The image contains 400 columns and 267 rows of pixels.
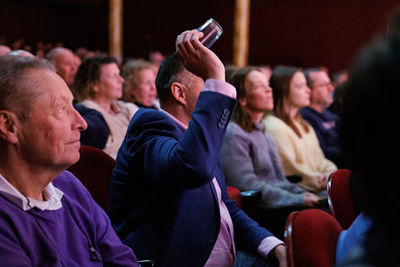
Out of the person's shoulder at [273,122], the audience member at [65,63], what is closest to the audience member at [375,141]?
the person's shoulder at [273,122]

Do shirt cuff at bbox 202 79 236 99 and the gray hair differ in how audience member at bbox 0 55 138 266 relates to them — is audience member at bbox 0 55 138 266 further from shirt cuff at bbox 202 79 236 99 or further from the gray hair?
shirt cuff at bbox 202 79 236 99

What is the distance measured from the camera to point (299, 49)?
35.7 feet

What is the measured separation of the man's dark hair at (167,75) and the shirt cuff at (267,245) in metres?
0.62

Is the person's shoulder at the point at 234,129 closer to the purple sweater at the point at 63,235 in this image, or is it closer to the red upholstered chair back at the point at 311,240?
the purple sweater at the point at 63,235

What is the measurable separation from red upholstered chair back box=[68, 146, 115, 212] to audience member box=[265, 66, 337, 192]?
5.15 ft

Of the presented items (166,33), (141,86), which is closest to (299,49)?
(166,33)

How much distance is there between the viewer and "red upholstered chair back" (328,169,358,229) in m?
1.68

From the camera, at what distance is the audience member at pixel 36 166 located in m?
1.07

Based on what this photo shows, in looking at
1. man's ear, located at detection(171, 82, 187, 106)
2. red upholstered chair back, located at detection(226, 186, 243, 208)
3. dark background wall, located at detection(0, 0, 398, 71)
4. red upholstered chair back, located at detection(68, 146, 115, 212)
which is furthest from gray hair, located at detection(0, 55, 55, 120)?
dark background wall, located at detection(0, 0, 398, 71)

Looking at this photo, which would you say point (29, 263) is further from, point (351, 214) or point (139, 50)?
point (139, 50)

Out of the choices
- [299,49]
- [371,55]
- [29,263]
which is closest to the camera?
[371,55]

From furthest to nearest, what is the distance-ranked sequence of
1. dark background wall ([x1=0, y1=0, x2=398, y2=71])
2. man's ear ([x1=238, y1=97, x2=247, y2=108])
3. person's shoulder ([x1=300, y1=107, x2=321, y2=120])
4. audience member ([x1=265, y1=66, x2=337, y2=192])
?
dark background wall ([x1=0, y1=0, x2=398, y2=71])
person's shoulder ([x1=300, y1=107, x2=321, y2=120])
audience member ([x1=265, y1=66, x2=337, y2=192])
man's ear ([x1=238, y1=97, x2=247, y2=108])

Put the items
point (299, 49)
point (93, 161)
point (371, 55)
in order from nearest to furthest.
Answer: point (371, 55), point (93, 161), point (299, 49)

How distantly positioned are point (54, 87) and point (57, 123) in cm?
9
